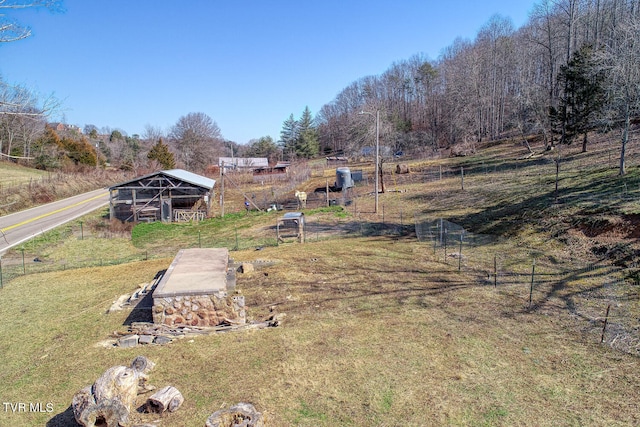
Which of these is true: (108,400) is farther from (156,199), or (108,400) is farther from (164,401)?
(156,199)

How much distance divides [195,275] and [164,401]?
221 inches

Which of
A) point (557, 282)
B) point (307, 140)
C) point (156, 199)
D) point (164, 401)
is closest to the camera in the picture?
point (164, 401)

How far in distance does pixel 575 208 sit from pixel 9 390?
21.1 metres

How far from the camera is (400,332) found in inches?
395

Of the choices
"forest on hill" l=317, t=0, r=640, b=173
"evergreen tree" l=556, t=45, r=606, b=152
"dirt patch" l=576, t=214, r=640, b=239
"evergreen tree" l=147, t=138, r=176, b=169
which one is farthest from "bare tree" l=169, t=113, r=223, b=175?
"dirt patch" l=576, t=214, r=640, b=239

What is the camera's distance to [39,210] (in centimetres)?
3438

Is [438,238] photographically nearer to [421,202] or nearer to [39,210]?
[421,202]

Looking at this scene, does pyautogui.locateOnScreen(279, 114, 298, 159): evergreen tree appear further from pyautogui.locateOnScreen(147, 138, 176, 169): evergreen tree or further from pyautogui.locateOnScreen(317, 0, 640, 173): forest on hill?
pyautogui.locateOnScreen(147, 138, 176, 169): evergreen tree

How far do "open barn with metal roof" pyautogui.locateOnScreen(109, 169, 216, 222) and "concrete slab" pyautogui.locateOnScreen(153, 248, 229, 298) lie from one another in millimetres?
17405

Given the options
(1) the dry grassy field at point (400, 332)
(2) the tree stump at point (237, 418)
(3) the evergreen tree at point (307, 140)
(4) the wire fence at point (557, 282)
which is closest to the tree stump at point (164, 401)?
(1) the dry grassy field at point (400, 332)

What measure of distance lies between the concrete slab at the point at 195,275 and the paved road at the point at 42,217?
12.5 metres

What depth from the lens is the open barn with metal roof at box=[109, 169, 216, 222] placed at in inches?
1230

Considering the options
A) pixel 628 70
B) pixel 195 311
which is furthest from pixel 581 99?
pixel 195 311

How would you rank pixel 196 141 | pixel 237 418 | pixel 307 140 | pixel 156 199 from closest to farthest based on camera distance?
pixel 237 418 → pixel 156 199 → pixel 196 141 → pixel 307 140
